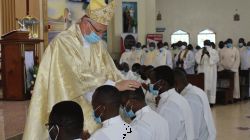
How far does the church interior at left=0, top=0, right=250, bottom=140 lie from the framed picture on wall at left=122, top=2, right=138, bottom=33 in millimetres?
20

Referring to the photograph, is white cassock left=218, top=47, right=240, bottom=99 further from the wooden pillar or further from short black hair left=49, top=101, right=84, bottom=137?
short black hair left=49, top=101, right=84, bottom=137

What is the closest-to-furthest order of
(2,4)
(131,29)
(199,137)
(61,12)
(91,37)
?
(91,37)
(199,137)
(2,4)
(61,12)
(131,29)

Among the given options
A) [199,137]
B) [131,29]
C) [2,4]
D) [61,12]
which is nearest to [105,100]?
[199,137]

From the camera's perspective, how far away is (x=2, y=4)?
444 inches

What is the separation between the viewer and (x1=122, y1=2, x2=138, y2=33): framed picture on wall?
17.1 m

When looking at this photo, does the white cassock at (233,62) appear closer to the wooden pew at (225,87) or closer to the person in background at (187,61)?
the wooden pew at (225,87)

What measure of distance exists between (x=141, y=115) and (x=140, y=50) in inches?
476

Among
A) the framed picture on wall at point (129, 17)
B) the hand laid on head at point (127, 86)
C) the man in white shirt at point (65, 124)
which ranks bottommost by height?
the man in white shirt at point (65, 124)

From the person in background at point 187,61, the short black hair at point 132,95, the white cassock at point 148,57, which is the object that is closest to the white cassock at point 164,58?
the white cassock at point 148,57

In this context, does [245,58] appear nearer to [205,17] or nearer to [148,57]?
[148,57]

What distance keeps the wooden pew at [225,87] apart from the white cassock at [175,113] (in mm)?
8780

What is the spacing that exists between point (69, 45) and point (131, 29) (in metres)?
13.7

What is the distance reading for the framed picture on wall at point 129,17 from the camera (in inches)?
673

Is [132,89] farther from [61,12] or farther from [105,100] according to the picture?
[61,12]
